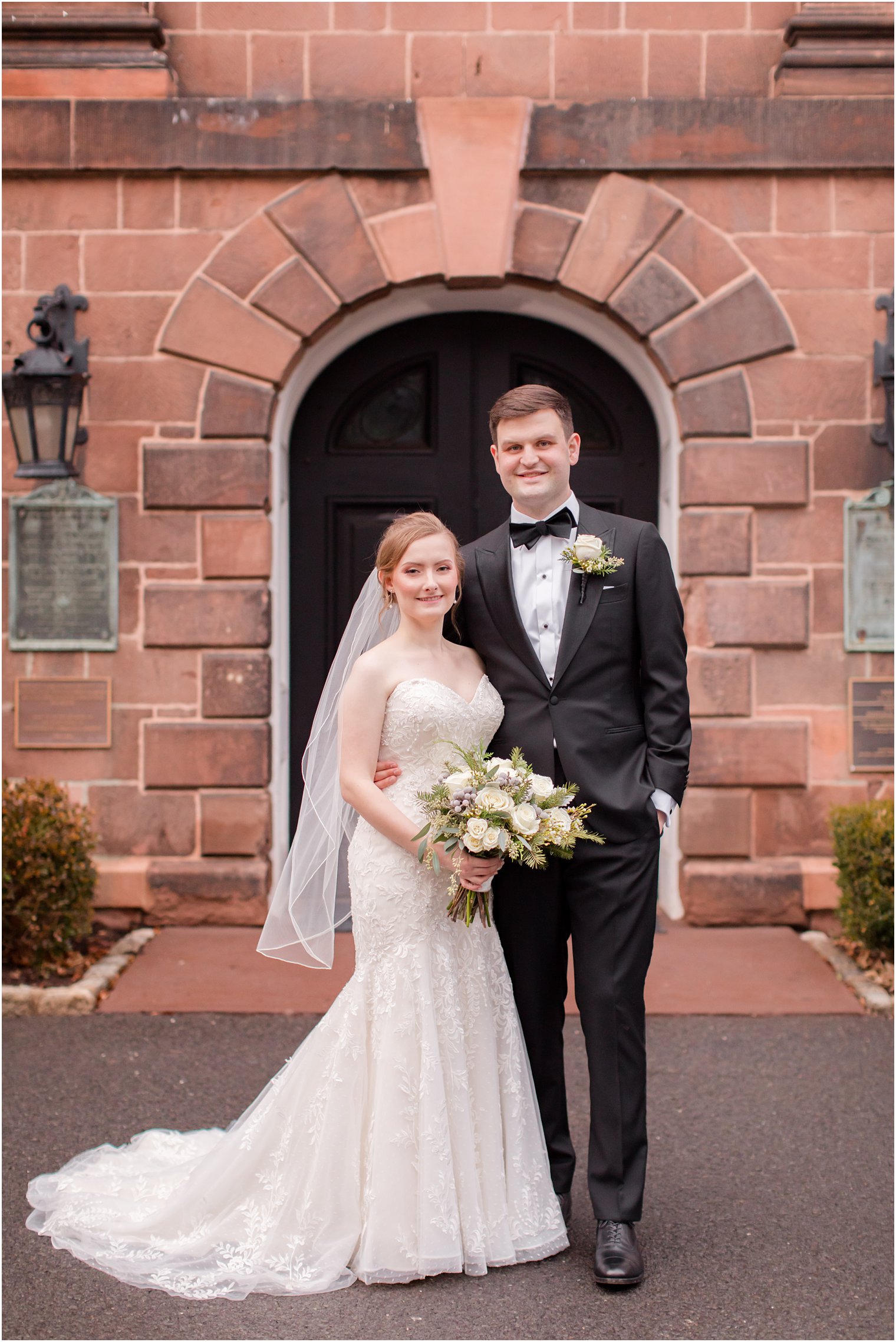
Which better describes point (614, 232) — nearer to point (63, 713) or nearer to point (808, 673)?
point (808, 673)

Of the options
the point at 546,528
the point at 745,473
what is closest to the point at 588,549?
the point at 546,528

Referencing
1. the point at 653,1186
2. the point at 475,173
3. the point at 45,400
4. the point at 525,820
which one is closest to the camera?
the point at 525,820

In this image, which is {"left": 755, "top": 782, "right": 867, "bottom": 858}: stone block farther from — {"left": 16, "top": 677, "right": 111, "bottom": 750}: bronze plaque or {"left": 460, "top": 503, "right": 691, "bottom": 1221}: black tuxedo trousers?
{"left": 16, "top": 677, "right": 111, "bottom": 750}: bronze plaque

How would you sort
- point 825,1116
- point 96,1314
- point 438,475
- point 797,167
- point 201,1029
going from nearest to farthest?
point 96,1314
point 825,1116
point 201,1029
point 797,167
point 438,475

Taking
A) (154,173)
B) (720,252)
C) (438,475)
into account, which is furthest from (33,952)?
(720,252)

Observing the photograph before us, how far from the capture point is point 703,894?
20.4 feet

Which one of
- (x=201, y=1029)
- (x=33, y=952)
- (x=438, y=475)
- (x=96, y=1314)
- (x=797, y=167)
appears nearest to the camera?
(x=96, y=1314)

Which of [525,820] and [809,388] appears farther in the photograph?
[809,388]

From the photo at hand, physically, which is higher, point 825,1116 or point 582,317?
point 582,317

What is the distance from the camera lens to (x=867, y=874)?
5.43 m

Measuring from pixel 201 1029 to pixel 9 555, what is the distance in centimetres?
279

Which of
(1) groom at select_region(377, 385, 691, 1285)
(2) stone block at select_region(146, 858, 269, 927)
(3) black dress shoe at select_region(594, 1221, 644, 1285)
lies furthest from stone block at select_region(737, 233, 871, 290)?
(3) black dress shoe at select_region(594, 1221, 644, 1285)

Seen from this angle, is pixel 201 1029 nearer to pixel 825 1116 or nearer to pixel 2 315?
pixel 825 1116

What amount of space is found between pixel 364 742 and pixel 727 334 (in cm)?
396
